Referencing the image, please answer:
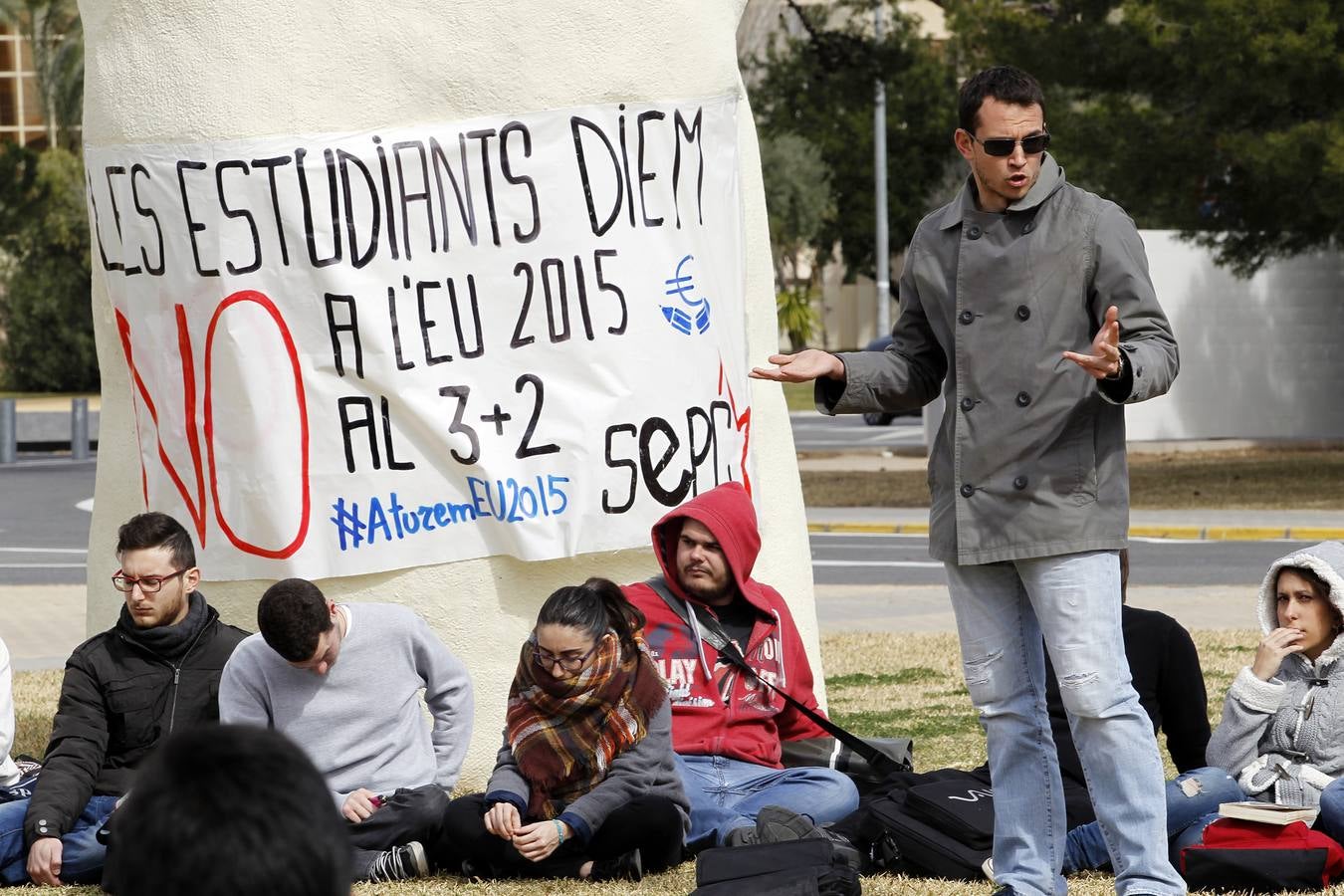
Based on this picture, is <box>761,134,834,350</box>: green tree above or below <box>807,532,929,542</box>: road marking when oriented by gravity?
above

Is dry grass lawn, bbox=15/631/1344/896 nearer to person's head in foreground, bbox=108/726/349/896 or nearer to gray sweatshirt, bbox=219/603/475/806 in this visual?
gray sweatshirt, bbox=219/603/475/806

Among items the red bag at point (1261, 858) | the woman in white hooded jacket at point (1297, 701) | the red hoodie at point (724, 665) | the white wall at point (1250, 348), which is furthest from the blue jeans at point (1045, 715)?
the white wall at point (1250, 348)

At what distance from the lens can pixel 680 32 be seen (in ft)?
23.9

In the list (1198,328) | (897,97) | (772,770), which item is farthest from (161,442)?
(897,97)

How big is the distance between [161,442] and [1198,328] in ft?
60.9

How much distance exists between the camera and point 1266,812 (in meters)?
5.36

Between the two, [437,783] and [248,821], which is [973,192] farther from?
[248,821]

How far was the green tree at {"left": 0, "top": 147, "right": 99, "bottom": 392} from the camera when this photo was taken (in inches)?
1909

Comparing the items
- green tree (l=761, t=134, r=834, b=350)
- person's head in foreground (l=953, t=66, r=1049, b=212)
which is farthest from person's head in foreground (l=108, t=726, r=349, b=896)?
green tree (l=761, t=134, r=834, b=350)

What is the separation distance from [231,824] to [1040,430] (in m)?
2.94

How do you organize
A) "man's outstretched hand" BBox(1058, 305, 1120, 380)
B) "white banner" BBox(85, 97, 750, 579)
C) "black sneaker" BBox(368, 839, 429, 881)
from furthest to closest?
"white banner" BBox(85, 97, 750, 579) < "black sneaker" BBox(368, 839, 429, 881) < "man's outstretched hand" BBox(1058, 305, 1120, 380)

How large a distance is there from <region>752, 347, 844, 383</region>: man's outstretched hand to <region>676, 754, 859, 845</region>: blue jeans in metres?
1.70

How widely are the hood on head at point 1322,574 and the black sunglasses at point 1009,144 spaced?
162 cm

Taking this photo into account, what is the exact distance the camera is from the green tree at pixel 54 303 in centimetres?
4850
